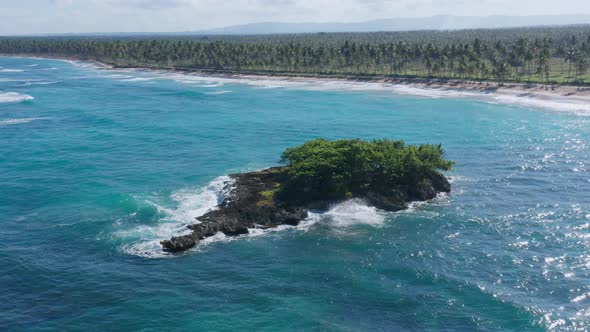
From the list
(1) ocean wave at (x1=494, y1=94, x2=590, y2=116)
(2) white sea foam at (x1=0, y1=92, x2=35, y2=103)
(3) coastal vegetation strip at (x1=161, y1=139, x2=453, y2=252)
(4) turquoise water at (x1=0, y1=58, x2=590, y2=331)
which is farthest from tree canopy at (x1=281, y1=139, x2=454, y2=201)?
(2) white sea foam at (x1=0, y1=92, x2=35, y2=103)

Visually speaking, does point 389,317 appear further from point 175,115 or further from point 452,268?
point 175,115

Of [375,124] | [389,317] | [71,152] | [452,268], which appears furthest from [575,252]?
[71,152]

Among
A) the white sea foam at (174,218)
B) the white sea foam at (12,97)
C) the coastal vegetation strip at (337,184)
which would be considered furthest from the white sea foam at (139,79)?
the coastal vegetation strip at (337,184)

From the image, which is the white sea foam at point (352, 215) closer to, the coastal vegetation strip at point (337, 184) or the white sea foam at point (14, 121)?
the coastal vegetation strip at point (337, 184)

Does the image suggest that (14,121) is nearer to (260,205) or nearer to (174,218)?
(174,218)

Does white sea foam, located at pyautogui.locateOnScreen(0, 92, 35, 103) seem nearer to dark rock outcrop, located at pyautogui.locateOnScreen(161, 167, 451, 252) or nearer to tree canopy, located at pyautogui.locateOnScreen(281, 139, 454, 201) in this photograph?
dark rock outcrop, located at pyautogui.locateOnScreen(161, 167, 451, 252)
